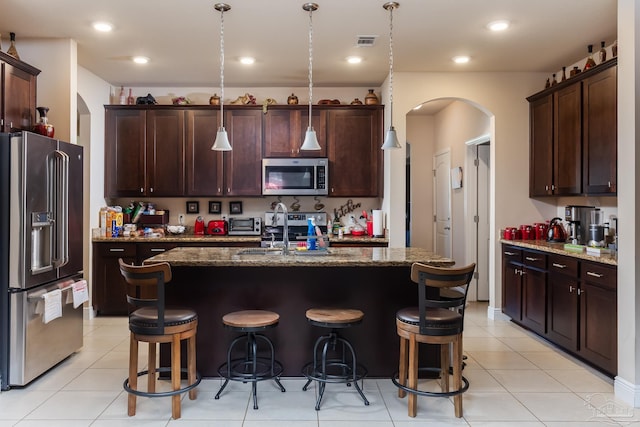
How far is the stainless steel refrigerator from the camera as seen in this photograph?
3.03 meters

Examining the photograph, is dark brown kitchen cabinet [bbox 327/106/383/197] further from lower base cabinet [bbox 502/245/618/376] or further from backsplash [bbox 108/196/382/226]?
lower base cabinet [bbox 502/245/618/376]

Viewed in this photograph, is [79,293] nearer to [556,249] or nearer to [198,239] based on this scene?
[198,239]

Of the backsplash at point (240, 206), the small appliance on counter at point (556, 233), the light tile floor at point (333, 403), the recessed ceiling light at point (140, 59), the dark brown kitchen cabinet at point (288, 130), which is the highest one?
the recessed ceiling light at point (140, 59)

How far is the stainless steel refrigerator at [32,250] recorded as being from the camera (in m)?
3.03

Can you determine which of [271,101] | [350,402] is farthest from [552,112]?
[350,402]

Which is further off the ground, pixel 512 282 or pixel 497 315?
pixel 512 282

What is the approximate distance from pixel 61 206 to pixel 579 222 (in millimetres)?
4491

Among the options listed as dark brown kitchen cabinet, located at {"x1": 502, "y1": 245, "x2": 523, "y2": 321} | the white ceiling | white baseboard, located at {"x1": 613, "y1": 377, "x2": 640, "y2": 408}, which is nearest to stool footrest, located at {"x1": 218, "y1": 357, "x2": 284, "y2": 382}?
white baseboard, located at {"x1": 613, "y1": 377, "x2": 640, "y2": 408}

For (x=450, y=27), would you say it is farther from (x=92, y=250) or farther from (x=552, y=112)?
(x=92, y=250)

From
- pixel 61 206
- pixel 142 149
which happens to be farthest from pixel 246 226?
pixel 61 206

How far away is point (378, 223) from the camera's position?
17.1 ft

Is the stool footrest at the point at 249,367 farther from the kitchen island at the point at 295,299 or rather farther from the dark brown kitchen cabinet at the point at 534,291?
the dark brown kitchen cabinet at the point at 534,291

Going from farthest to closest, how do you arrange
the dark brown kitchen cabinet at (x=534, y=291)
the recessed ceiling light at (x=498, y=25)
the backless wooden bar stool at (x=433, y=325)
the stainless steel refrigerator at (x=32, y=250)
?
the dark brown kitchen cabinet at (x=534, y=291)
the recessed ceiling light at (x=498, y=25)
the stainless steel refrigerator at (x=32, y=250)
the backless wooden bar stool at (x=433, y=325)

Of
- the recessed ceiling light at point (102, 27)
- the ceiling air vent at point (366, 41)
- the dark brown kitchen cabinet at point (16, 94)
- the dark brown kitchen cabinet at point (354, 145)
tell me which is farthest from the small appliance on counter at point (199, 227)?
the ceiling air vent at point (366, 41)
